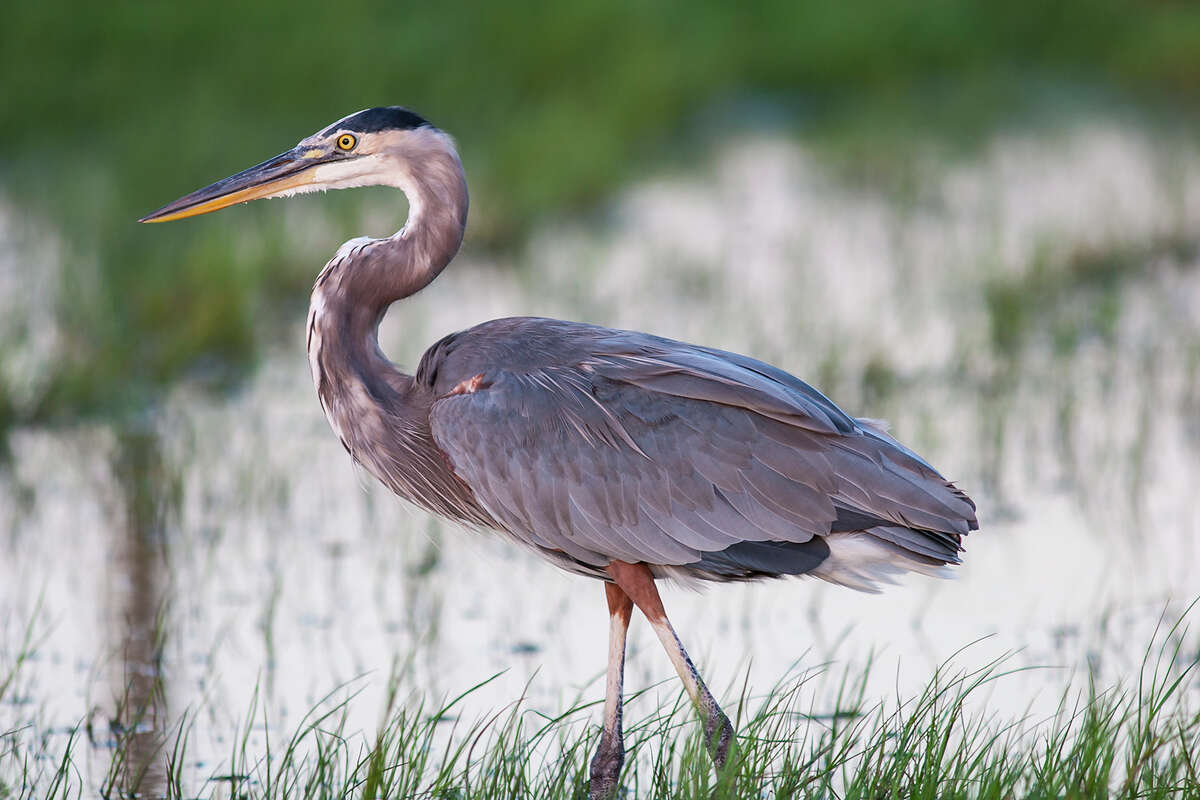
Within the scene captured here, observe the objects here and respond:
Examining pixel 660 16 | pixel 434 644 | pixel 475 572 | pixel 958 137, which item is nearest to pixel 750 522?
pixel 434 644

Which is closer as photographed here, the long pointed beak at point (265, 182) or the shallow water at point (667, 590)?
the long pointed beak at point (265, 182)

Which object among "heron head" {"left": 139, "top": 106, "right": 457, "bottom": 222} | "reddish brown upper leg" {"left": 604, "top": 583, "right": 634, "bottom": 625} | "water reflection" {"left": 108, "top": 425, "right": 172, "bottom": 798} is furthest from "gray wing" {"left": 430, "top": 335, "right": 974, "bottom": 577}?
"water reflection" {"left": 108, "top": 425, "right": 172, "bottom": 798}

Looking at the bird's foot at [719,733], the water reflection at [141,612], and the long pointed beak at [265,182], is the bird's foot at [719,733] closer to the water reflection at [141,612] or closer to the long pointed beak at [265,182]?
the water reflection at [141,612]

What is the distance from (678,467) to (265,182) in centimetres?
142

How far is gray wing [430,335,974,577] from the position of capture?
4.09 meters

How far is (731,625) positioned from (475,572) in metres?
0.99

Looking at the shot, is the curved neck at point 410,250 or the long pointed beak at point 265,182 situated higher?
the long pointed beak at point 265,182

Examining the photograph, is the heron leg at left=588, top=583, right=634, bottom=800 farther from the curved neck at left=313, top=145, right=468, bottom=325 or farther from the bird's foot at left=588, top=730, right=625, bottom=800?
the curved neck at left=313, top=145, right=468, bottom=325

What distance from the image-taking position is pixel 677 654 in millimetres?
4027

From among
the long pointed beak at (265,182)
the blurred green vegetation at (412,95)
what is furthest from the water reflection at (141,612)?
the long pointed beak at (265,182)

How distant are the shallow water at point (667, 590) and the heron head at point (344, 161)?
0.92 metres

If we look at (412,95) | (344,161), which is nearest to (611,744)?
(344,161)

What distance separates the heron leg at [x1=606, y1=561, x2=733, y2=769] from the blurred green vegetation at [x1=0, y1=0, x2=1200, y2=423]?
368 centimetres

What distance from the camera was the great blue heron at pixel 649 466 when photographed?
161 inches
